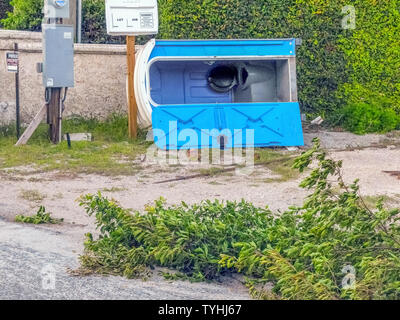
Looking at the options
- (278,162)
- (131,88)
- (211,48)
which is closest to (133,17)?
(131,88)

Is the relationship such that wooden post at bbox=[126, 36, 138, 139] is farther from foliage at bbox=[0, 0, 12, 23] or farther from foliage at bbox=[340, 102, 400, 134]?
foliage at bbox=[0, 0, 12, 23]

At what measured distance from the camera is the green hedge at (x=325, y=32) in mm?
13266

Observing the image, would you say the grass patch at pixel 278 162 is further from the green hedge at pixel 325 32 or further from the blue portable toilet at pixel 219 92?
the green hedge at pixel 325 32

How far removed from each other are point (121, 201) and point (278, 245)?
3281 mm

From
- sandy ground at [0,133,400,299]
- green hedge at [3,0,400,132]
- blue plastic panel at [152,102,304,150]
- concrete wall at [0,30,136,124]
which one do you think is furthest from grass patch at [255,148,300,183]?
concrete wall at [0,30,136,124]

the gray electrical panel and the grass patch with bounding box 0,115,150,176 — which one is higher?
the gray electrical panel

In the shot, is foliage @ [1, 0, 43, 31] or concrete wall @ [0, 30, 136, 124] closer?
concrete wall @ [0, 30, 136, 124]

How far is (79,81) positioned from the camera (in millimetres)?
12867

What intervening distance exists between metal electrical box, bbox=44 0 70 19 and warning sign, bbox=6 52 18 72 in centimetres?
90

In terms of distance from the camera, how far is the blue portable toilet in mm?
11211

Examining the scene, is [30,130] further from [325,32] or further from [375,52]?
[375,52]

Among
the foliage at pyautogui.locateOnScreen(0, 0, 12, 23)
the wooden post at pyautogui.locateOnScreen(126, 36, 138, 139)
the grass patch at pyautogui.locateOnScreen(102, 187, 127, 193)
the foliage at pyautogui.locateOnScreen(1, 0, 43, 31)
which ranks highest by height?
the foliage at pyautogui.locateOnScreen(0, 0, 12, 23)
